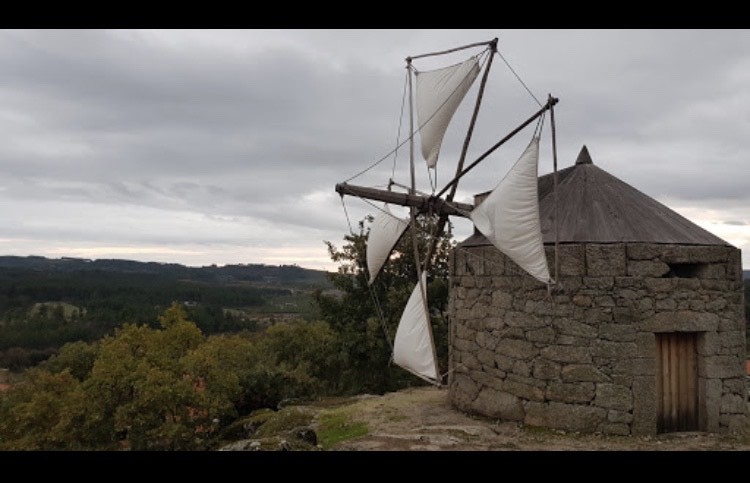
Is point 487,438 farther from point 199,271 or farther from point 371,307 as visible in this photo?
point 199,271

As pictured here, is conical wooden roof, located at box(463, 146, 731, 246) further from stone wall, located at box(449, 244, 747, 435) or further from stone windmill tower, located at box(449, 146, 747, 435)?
stone wall, located at box(449, 244, 747, 435)

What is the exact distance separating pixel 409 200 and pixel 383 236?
1.70 m

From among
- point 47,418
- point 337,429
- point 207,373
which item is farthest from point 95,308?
point 337,429

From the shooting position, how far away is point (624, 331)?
805 cm

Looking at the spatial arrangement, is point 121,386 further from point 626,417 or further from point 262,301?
point 262,301

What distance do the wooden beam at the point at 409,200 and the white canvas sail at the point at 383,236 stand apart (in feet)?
3.22

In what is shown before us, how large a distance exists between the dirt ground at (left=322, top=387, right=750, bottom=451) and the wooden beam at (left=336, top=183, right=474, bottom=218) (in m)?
3.87

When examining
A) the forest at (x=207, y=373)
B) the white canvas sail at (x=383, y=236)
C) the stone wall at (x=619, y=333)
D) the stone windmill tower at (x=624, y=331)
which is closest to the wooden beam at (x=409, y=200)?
the forest at (x=207, y=373)

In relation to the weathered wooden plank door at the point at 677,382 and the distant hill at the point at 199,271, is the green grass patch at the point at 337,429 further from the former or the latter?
the distant hill at the point at 199,271

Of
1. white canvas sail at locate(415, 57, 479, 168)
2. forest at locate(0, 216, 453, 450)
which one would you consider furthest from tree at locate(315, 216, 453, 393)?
white canvas sail at locate(415, 57, 479, 168)

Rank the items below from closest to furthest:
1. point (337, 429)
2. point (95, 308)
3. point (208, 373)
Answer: point (337, 429) → point (208, 373) → point (95, 308)

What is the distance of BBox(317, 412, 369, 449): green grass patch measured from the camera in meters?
8.34

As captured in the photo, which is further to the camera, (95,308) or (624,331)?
(95,308)

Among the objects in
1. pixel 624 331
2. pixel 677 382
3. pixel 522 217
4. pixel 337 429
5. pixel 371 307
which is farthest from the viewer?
pixel 371 307
